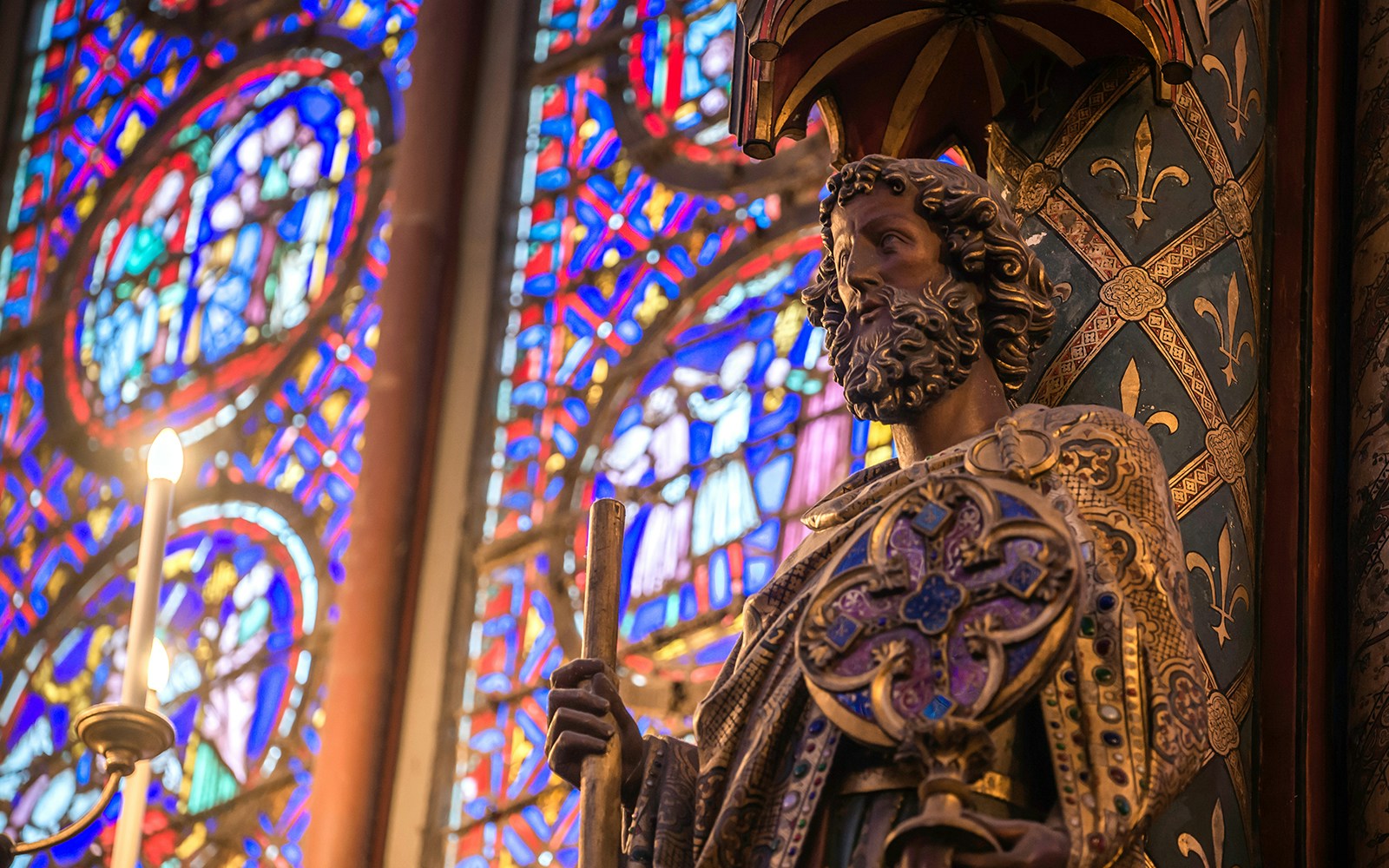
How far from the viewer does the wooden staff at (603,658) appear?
10.5 feet

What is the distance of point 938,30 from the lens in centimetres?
394

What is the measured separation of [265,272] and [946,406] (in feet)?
20.4

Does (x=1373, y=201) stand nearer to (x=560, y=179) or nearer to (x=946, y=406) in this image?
(x=946, y=406)

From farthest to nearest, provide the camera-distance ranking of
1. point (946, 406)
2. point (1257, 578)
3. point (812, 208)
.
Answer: point (812, 208) → point (1257, 578) → point (946, 406)

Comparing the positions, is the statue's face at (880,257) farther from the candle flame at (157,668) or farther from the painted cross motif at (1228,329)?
the candle flame at (157,668)

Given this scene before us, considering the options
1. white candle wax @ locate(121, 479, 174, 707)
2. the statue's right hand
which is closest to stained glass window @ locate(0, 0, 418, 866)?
white candle wax @ locate(121, 479, 174, 707)

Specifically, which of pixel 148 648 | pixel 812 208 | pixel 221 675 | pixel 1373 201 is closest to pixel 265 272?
pixel 221 675

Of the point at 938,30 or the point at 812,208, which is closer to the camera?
the point at 938,30

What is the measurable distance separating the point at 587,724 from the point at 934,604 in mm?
613

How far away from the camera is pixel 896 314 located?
3.36 metres

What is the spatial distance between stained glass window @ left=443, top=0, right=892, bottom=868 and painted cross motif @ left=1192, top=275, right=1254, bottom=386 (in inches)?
124

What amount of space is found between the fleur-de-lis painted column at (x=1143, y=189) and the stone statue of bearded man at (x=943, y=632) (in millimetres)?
239

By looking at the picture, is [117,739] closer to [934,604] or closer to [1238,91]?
[934,604]

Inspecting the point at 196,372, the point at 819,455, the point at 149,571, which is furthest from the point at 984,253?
the point at 196,372
